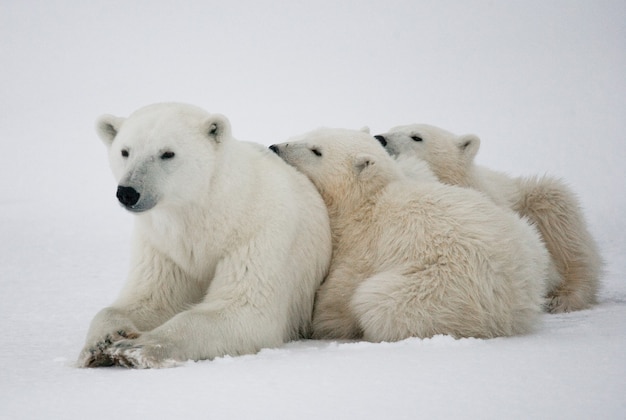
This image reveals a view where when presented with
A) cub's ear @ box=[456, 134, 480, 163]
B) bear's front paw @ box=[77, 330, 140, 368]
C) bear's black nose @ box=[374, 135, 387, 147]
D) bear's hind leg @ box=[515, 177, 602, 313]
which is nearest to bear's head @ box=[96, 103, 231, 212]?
bear's front paw @ box=[77, 330, 140, 368]

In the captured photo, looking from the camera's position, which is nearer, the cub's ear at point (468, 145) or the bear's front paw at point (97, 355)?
the bear's front paw at point (97, 355)

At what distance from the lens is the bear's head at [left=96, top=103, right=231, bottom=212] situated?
3.62m

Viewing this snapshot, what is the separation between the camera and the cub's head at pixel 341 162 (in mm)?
4598

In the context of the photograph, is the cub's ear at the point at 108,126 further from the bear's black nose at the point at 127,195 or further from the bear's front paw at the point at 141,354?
the bear's front paw at the point at 141,354

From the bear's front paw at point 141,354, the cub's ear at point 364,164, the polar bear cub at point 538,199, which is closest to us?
the bear's front paw at point 141,354

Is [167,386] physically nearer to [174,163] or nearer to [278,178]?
[174,163]

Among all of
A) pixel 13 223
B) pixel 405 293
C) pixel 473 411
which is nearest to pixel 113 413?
pixel 473 411

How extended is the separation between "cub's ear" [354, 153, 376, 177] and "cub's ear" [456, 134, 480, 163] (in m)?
1.45

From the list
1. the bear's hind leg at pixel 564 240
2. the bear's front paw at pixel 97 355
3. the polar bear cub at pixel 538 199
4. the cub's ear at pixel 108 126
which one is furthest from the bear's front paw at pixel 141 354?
the bear's hind leg at pixel 564 240

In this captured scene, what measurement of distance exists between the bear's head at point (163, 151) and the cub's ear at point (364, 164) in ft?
3.00

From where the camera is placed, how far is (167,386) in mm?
2877

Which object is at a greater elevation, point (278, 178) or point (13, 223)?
point (278, 178)

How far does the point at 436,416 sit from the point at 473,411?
128 mm

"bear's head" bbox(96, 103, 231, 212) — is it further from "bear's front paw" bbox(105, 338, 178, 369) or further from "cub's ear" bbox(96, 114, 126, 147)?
"bear's front paw" bbox(105, 338, 178, 369)
